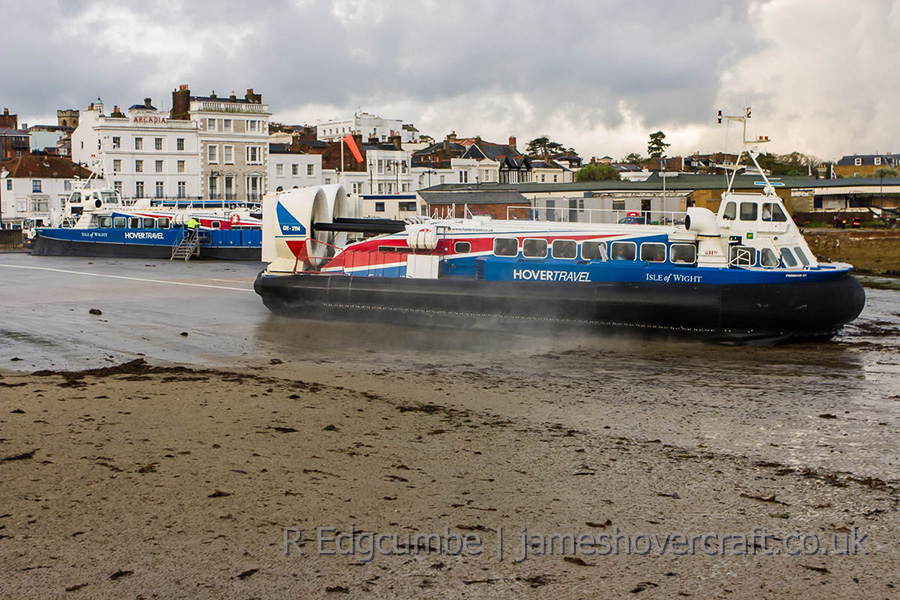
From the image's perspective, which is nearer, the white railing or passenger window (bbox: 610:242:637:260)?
passenger window (bbox: 610:242:637:260)

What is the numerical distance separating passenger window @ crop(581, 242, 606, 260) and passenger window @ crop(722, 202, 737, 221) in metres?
1.80

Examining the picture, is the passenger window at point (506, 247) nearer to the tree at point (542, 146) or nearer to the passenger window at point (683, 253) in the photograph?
the passenger window at point (683, 253)

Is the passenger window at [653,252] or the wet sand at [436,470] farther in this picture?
the passenger window at [653,252]

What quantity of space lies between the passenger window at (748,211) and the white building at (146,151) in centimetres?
4355

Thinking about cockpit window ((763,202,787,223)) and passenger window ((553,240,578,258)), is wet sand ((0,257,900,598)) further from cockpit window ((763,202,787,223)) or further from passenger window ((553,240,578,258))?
passenger window ((553,240,578,258))

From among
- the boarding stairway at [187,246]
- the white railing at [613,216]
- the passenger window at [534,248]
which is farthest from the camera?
the boarding stairway at [187,246]

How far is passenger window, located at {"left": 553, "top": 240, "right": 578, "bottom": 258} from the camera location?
1421cm

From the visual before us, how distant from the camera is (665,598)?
15.4 feet

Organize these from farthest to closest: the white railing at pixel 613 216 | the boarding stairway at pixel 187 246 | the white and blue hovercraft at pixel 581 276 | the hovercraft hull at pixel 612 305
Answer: the boarding stairway at pixel 187 246 < the white railing at pixel 613 216 < the white and blue hovercraft at pixel 581 276 < the hovercraft hull at pixel 612 305

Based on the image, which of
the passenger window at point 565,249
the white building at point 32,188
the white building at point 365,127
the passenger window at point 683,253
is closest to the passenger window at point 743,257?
the passenger window at point 683,253

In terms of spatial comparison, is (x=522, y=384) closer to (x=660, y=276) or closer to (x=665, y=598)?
(x=660, y=276)

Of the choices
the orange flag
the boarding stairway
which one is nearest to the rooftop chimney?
the orange flag

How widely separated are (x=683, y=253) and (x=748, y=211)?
42.6 inches

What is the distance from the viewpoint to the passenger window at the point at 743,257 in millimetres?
13375
